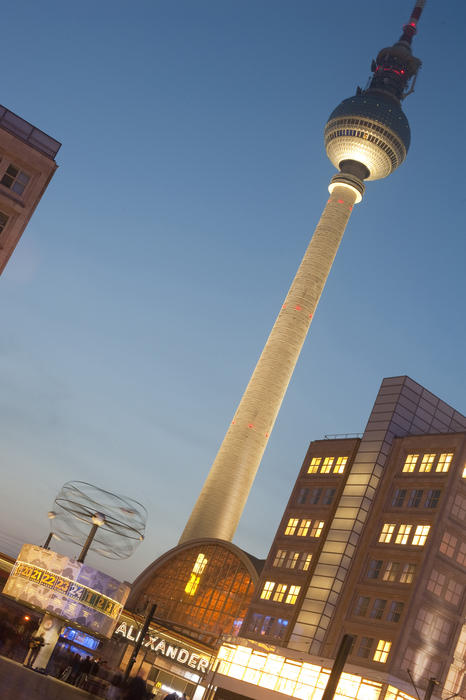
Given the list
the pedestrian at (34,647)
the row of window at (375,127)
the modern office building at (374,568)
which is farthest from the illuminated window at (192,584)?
the row of window at (375,127)

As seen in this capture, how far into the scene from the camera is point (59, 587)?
51.1 meters

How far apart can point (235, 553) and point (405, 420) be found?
23.7 metres

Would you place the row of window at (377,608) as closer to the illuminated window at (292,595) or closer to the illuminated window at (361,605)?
the illuminated window at (361,605)

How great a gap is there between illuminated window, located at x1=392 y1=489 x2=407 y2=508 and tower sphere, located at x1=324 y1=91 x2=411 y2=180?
105 metres

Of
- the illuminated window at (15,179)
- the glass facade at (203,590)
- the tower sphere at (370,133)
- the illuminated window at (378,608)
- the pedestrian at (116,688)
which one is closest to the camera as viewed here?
the pedestrian at (116,688)

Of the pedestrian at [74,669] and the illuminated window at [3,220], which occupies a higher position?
the illuminated window at [3,220]

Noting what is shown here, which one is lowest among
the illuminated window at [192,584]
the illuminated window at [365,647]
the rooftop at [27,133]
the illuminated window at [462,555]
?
the illuminated window at [365,647]

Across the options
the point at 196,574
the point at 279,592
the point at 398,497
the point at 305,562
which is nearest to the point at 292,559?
the point at 305,562

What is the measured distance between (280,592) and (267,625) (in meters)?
3.09

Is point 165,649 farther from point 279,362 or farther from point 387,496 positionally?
point 279,362

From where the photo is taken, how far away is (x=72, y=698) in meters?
37.3

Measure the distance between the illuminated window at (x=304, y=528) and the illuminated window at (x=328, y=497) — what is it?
228 cm

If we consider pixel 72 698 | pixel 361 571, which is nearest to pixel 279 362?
pixel 361 571

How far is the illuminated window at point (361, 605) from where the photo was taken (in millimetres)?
69938
